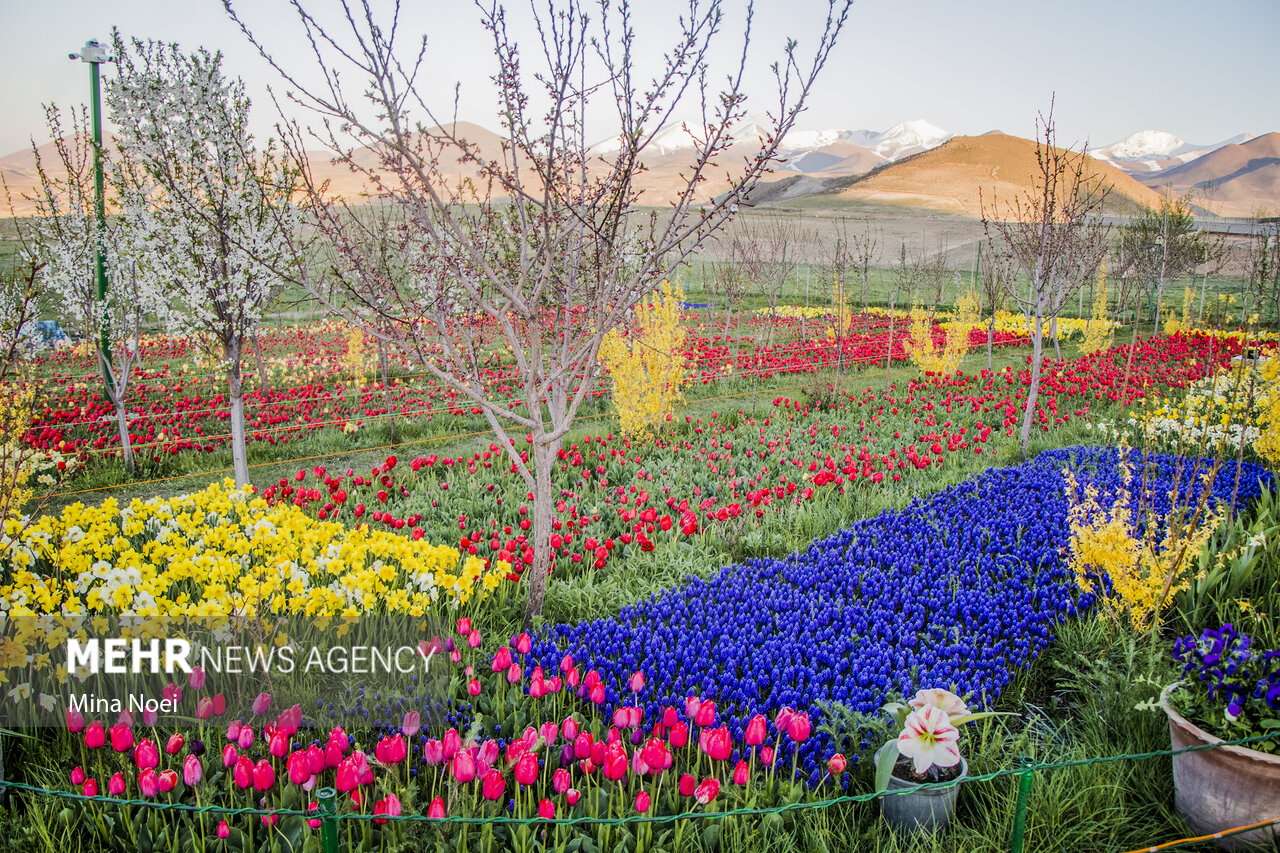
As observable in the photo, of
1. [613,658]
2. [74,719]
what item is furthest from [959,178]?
[74,719]

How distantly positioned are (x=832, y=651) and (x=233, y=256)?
18.2 ft

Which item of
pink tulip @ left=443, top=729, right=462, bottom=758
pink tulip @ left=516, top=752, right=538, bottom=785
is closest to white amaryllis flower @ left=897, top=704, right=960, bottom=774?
pink tulip @ left=516, top=752, right=538, bottom=785

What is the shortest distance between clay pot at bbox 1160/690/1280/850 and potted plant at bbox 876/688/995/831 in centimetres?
82

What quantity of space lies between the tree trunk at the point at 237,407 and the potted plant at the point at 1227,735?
6.73 m

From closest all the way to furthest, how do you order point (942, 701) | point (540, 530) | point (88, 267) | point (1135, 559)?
point (942, 701), point (1135, 559), point (540, 530), point (88, 267)

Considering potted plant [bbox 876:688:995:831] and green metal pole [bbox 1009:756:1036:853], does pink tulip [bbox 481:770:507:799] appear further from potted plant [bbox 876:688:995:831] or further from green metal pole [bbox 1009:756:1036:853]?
green metal pole [bbox 1009:756:1036:853]

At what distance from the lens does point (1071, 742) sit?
3170 millimetres

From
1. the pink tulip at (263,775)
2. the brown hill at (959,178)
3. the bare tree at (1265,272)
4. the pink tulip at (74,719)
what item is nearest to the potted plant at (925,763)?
the pink tulip at (263,775)

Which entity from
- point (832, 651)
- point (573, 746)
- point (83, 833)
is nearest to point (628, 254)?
point (832, 651)

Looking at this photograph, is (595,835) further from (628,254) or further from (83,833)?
(628,254)

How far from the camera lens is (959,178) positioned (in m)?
102

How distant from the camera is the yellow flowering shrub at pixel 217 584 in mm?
3314

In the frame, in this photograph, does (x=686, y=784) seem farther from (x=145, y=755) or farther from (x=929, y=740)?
(x=145, y=755)

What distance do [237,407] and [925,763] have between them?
626 cm
